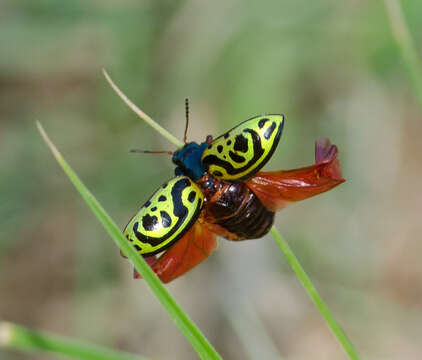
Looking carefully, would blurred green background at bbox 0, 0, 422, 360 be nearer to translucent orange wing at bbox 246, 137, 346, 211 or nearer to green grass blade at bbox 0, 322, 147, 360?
translucent orange wing at bbox 246, 137, 346, 211

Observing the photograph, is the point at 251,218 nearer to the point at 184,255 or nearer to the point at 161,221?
the point at 184,255

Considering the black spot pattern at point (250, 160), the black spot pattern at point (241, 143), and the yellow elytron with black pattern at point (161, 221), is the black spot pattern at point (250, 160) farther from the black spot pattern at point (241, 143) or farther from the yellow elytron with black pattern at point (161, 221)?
the yellow elytron with black pattern at point (161, 221)

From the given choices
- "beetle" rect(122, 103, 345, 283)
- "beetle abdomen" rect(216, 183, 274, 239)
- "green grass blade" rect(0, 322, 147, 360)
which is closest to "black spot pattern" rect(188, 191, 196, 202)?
"beetle" rect(122, 103, 345, 283)

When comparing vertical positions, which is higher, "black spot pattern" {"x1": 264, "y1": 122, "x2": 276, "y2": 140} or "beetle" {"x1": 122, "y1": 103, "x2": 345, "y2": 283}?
"black spot pattern" {"x1": 264, "y1": 122, "x2": 276, "y2": 140}

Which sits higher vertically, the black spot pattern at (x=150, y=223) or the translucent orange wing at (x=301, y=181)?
the black spot pattern at (x=150, y=223)

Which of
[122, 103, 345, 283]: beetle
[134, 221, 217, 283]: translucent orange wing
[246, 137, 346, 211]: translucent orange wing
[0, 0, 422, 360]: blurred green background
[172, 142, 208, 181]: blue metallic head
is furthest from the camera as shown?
[0, 0, 422, 360]: blurred green background

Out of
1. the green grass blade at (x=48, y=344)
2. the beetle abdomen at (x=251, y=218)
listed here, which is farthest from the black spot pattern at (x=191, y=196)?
the green grass blade at (x=48, y=344)

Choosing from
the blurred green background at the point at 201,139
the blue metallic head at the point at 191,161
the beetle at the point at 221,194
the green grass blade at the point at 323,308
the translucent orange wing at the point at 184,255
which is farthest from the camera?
the blurred green background at the point at 201,139
